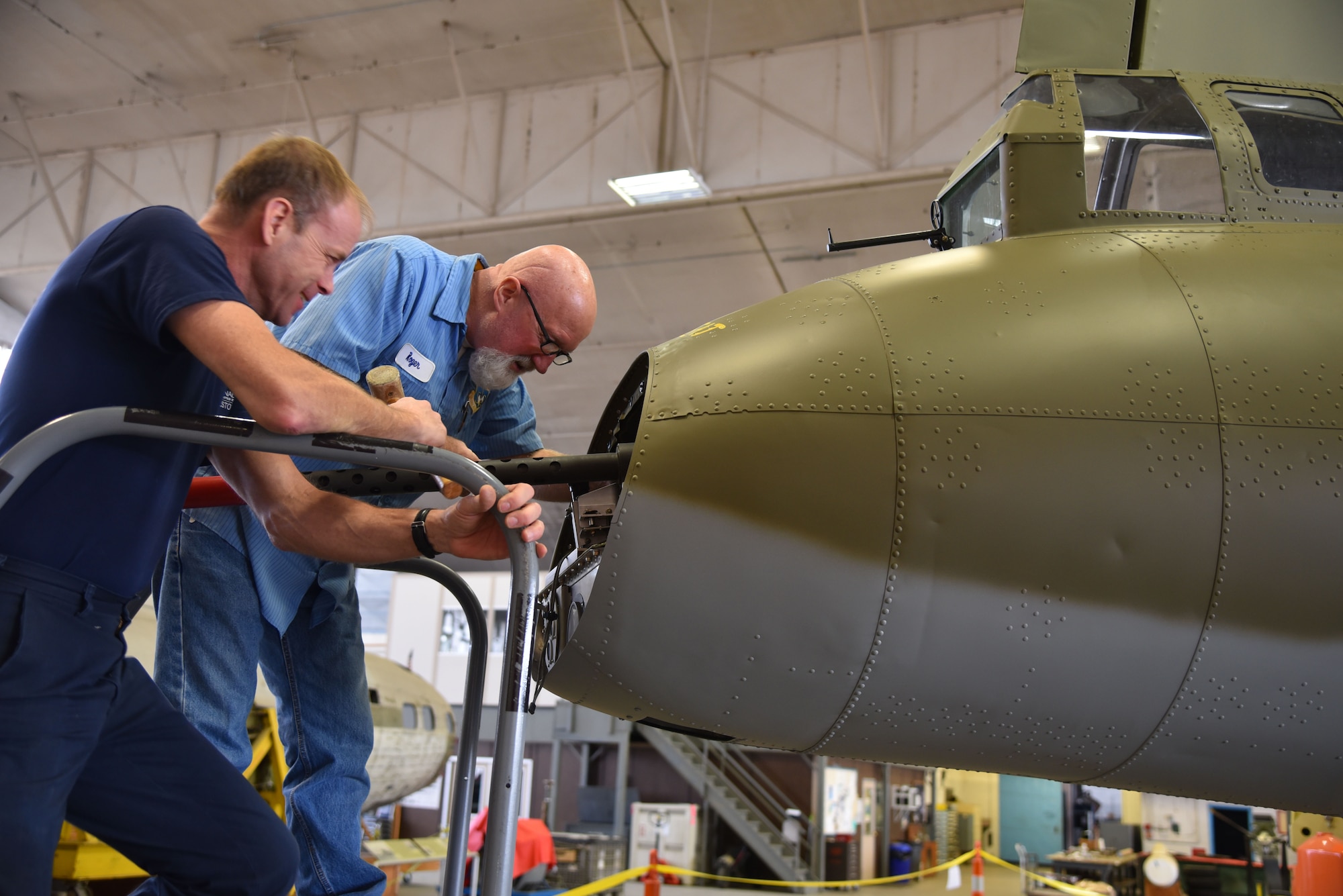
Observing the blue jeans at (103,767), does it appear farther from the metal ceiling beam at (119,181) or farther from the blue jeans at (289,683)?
the metal ceiling beam at (119,181)

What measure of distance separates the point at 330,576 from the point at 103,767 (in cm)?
114

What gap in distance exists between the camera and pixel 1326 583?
7.68ft

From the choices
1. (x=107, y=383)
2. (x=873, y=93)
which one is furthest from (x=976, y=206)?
(x=873, y=93)

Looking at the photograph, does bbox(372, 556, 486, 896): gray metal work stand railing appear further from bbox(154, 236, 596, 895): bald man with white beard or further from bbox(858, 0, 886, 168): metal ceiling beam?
bbox(858, 0, 886, 168): metal ceiling beam

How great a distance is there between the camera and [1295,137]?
10.9 ft

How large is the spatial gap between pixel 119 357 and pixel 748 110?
12.0m

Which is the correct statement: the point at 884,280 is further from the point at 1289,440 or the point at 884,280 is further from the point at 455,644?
the point at 455,644

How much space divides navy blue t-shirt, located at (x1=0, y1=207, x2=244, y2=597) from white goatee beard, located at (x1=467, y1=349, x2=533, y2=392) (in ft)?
5.34

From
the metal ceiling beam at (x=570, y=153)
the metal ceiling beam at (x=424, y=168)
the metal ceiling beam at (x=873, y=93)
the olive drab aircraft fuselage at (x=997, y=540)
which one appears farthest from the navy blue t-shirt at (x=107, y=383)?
the metal ceiling beam at (x=424, y=168)

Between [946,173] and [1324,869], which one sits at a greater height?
[946,173]

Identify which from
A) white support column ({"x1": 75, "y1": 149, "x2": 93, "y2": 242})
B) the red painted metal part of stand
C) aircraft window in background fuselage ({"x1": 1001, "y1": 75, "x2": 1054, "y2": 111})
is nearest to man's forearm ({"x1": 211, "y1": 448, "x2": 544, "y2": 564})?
aircraft window in background fuselage ({"x1": 1001, "y1": 75, "x2": 1054, "y2": 111})

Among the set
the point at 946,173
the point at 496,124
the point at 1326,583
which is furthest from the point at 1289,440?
the point at 496,124

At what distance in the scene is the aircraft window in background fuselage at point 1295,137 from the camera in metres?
3.23

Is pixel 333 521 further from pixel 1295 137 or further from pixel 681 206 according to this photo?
pixel 681 206
